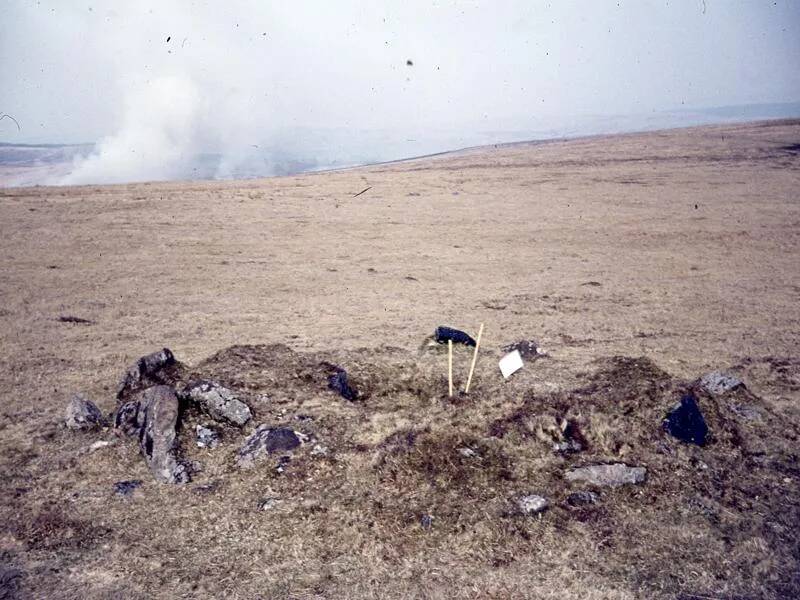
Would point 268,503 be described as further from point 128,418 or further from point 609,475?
point 609,475

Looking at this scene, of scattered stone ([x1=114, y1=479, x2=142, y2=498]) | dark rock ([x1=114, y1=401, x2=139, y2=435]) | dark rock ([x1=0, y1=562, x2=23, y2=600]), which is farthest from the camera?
dark rock ([x1=114, y1=401, x2=139, y2=435])

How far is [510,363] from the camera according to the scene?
25.9 feet

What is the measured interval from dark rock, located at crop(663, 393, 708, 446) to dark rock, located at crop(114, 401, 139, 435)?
256 inches

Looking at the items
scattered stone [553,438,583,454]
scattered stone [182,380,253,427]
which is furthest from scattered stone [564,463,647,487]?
scattered stone [182,380,253,427]

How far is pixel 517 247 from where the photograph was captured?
17.3 meters

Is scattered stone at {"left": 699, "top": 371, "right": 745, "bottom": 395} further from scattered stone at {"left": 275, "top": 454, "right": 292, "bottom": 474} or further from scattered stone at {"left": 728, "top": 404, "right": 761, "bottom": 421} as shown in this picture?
scattered stone at {"left": 275, "top": 454, "right": 292, "bottom": 474}

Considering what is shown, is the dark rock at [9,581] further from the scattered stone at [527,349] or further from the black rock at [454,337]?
the scattered stone at [527,349]

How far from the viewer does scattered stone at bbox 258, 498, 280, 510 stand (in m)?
5.48

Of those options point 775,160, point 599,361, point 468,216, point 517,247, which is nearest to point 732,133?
point 775,160

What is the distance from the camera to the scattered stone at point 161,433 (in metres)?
5.93

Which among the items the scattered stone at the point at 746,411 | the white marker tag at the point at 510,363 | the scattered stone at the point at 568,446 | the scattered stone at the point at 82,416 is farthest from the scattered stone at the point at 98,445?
the scattered stone at the point at 746,411

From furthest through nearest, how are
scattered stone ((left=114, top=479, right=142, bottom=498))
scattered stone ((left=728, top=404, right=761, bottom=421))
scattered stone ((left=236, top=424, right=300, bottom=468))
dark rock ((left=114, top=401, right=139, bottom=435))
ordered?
scattered stone ((left=728, top=404, right=761, bottom=421)), dark rock ((left=114, top=401, right=139, bottom=435)), scattered stone ((left=236, top=424, right=300, bottom=468)), scattered stone ((left=114, top=479, right=142, bottom=498))

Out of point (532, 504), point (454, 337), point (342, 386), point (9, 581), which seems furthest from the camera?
point (454, 337)

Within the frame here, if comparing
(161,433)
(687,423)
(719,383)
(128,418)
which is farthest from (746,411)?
(128,418)
